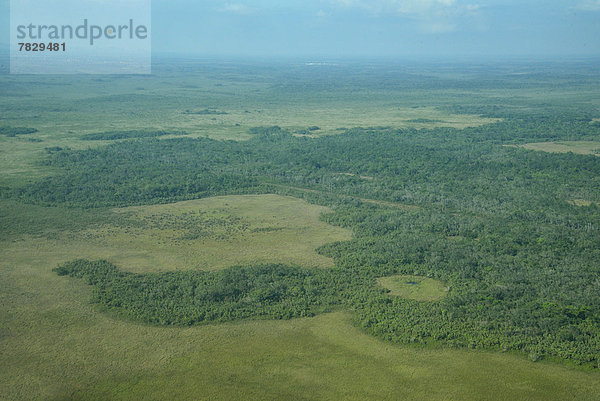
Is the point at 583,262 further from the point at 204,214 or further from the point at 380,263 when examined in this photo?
the point at 204,214

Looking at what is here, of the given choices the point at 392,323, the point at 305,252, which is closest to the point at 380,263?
the point at 305,252

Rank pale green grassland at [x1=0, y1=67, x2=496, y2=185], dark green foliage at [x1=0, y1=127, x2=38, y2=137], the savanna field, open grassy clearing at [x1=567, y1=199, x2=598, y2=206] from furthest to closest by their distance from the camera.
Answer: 1. dark green foliage at [x1=0, y1=127, x2=38, y2=137]
2. pale green grassland at [x1=0, y1=67, x2=496, y2=185]
3. open grassy clearing at [x1=567, y1=199, x2=598, y2=206]
4. the savanna field

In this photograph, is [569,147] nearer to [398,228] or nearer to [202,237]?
[398,228]

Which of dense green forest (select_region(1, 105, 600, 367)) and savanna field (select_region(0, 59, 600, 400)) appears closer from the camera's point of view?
savanna field (select_region(0, 59, 600, 400))

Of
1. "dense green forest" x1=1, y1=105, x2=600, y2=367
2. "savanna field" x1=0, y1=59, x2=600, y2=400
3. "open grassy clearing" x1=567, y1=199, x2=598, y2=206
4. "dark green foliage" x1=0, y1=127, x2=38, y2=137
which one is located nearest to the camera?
"savanna field" x1=0, y1=59, x2=600, y2=400

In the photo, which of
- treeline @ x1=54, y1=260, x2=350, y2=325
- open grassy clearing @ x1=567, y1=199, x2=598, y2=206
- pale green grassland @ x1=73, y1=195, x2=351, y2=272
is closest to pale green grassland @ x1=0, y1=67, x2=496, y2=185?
pale green grassland @ x1=73, y1=195, x2=351, y2=272

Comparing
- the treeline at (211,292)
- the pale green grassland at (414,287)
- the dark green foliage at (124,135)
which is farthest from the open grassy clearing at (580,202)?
the dark green foliage at (124,135)

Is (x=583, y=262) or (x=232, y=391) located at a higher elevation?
(x=583, y=262)

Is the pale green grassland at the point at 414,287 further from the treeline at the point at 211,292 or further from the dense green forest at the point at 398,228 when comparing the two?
the treeline at the point at 211,292

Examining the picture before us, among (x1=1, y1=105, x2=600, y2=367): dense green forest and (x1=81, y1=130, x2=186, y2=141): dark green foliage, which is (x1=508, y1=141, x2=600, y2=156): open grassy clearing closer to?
(x1=1, y1=105, x2=600, y2=367): dense green forest
